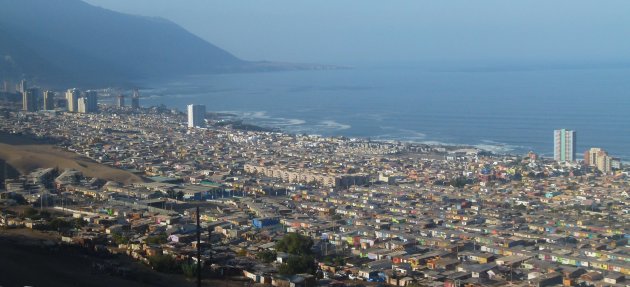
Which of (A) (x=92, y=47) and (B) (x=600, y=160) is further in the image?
(A) (x=92, y=47)

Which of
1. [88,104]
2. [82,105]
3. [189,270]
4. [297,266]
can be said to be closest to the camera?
[189,270]

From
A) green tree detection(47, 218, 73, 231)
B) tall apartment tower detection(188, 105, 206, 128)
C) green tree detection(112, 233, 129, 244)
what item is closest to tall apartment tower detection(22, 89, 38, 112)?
tall apartment tower detection(188, 105, 206, 128)

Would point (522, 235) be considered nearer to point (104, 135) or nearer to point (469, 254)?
point (469, 254)

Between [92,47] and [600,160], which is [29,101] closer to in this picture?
[600,160]

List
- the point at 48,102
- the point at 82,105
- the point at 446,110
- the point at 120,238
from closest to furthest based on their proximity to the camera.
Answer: the point at 120,238 → the point at 48,102 → the point at 82,105 → the point at 446,110

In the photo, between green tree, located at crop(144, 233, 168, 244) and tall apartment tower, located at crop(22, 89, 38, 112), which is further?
tall apartment tower, located at crop(22, 89, 38, 112)

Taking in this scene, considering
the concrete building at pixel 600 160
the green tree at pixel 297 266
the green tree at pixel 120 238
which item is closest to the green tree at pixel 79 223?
the green tree at pixel 120 238

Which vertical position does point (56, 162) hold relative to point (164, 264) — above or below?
above

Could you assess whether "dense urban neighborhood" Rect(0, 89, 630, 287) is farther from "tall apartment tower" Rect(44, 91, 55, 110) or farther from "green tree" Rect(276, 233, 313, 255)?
"tall apartment tower" Rect(44, 91, 55, 110)

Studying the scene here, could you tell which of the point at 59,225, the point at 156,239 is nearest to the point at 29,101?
the point at 59,225
